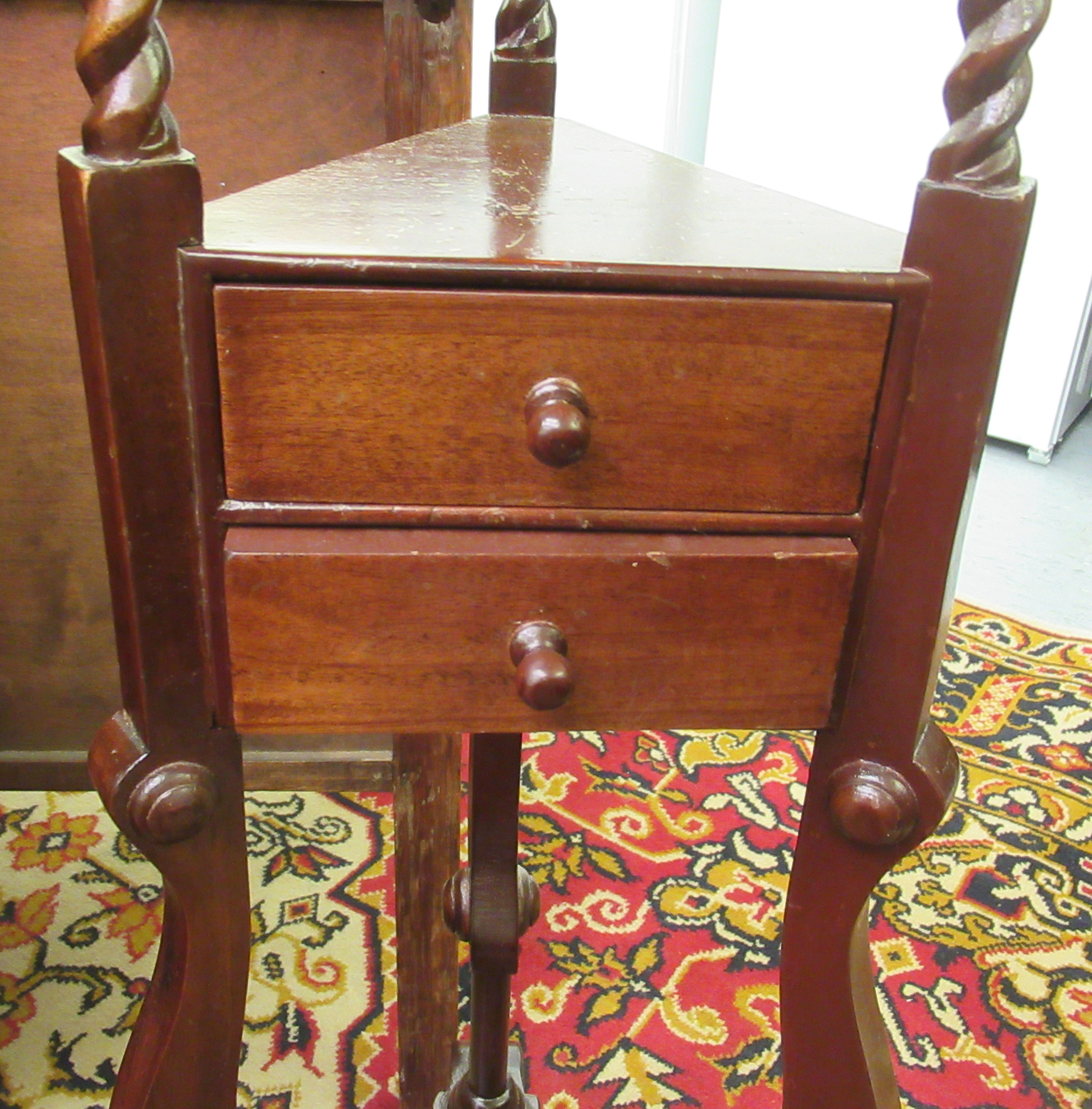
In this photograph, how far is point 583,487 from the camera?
429 millimetres

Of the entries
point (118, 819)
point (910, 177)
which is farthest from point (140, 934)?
point (910, 177)

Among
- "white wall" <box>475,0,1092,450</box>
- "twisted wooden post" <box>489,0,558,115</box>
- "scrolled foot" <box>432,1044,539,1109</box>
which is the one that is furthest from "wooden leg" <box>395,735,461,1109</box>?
"white wall" <box>475,0,1092,450</box>

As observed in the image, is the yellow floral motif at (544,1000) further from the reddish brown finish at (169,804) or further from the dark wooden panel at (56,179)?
the reddish brown finish at (169,804)

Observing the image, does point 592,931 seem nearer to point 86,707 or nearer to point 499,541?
point 86,707

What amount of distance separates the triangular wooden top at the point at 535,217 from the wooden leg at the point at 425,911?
0.41 metres

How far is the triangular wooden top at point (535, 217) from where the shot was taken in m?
0.41

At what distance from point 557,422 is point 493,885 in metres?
0.38

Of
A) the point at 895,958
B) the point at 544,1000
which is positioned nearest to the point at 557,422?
the point at 544,1000

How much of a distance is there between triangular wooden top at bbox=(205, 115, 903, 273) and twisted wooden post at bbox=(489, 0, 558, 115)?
180mm

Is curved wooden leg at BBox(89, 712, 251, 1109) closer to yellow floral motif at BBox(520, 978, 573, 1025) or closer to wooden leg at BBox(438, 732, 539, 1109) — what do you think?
wooden leg at BBox(438, 732, 539, 1109)

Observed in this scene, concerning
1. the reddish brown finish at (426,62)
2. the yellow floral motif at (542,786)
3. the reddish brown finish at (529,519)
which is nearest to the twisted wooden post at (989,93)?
the reddish brown finish at (529,519)

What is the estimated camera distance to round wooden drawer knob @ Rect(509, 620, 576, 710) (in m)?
0.42

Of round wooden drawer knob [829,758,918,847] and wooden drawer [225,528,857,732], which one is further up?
wooden drawer [225,528,857,732]

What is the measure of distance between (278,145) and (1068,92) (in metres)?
1.92
